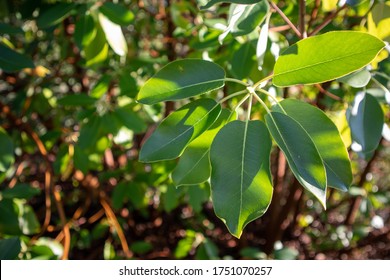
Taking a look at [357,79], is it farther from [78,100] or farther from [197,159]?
[78,100]

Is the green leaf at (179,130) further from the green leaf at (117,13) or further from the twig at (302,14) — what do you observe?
the green leaf at (117,13)

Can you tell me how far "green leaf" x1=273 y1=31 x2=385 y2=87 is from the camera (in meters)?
0.68

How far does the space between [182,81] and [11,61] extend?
25.1 inches

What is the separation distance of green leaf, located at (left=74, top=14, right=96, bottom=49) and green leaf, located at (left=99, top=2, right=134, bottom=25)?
0.04 metres

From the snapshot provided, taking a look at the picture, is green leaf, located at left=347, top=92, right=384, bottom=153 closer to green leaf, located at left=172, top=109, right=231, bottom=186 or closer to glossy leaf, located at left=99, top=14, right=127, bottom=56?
green leaf, located at left=172, top=109, right=231, bottom=186

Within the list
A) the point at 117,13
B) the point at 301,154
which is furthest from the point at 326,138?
the point at 117,13

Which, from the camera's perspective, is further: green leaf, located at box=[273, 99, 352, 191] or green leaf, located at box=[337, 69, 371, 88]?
green leaf, located at box=[337, 69, 371, 88]

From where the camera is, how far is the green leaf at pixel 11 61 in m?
1.19

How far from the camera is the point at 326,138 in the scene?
0.71 meters

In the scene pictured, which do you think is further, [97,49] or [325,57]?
[97,49]

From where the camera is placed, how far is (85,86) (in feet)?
6.58

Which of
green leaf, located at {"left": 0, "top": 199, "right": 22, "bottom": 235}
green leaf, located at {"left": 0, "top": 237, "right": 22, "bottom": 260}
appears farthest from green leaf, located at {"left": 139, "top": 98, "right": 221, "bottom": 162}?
green leaf, located at {"left": 0, "top": 199, "right": 22, "bottom": 235}

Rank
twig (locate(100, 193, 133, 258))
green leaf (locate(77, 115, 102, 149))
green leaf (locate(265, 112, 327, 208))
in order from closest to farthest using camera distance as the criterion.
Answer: green leaf (locate(265, 112, 327, 208)) → green leaf (locate(77, 115, 102, 149)) → twig (locate(100, 193, 133, 258))
